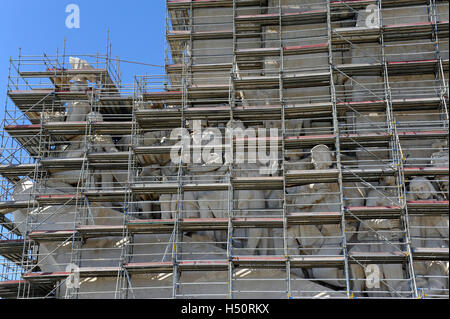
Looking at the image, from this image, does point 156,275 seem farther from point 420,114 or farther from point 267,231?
point 420,114

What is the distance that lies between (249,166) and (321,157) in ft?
8.41

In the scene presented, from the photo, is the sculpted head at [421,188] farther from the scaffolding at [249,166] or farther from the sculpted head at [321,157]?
the sculpted head at [321,157]

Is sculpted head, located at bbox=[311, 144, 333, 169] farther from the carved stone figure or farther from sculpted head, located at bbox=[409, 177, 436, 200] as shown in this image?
sculpted head, located at bbox=[409, 177, 436, 200]

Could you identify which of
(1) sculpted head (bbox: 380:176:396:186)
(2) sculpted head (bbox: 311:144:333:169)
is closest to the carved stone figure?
(1) sculpted head (bbox: 380:176:396:186)

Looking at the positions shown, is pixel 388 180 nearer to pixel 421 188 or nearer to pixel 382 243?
pixel 421 188

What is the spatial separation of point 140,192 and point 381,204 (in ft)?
26.8

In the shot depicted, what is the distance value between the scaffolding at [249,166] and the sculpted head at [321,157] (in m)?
0.04

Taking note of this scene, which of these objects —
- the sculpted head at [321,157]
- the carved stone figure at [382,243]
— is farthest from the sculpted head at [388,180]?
the sculpted head at [321,157]

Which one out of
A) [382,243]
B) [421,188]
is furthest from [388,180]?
[382,243]

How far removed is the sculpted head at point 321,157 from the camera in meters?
30.5
